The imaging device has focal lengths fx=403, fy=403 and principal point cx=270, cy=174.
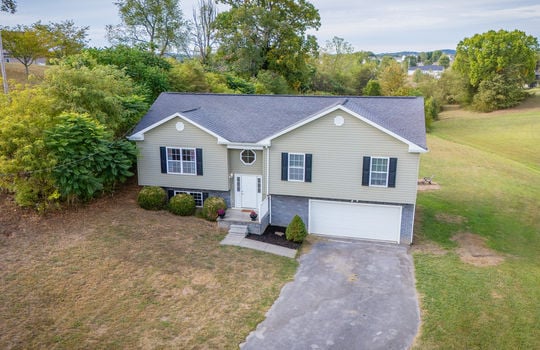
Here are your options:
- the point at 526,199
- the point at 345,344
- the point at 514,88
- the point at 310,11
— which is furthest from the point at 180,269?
the point at 514,88

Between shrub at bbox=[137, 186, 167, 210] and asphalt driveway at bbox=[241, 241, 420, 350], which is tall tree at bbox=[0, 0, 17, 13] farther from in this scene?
asphalt driveway at bbox=[241, 241, 420, 350]

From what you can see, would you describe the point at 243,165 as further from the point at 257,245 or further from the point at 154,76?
the point at 154,76

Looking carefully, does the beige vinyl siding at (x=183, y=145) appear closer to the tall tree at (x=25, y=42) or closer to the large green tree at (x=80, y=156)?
the large green tree at (x=80, y=156)

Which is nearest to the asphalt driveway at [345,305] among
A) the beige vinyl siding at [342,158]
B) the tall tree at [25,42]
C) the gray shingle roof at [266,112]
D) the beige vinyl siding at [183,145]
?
the beige vinyl siding at [342,158]

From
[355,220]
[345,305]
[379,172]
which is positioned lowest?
[345,305]

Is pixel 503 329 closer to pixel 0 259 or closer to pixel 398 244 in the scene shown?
pixel 398 244

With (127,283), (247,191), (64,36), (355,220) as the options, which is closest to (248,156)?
(247,191)

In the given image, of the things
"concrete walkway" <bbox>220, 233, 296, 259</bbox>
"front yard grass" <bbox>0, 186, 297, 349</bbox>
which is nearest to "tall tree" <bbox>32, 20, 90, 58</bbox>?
"front yard grass" <bbox>0, 186, 297, 349</bbox>
